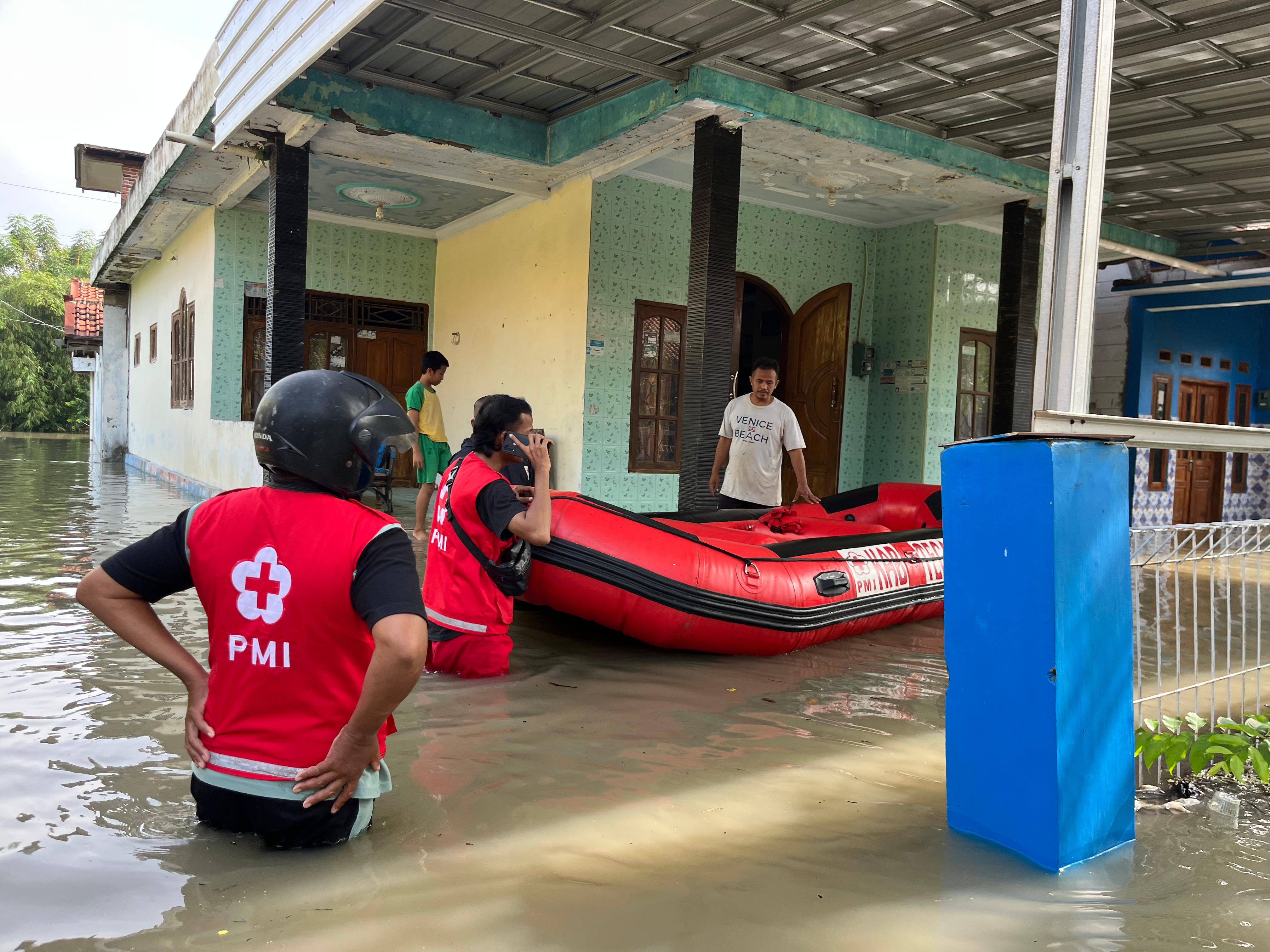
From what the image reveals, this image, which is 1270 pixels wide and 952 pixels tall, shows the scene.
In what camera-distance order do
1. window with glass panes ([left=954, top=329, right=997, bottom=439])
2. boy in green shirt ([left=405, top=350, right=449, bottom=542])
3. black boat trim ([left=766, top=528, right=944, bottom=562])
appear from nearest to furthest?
black boat trim ([left=766, top=528, right=944, bottom=562])
boy in green shirt ([left=405, top=350, right=449, bottom=542])
window with glass panes ([left=954, top=329, right=997, bottom=439])

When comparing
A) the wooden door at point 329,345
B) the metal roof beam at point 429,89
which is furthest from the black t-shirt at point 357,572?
the wooden door at point 329,345

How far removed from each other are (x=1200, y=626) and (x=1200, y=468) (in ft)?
29.5

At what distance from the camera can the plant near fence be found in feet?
8.56

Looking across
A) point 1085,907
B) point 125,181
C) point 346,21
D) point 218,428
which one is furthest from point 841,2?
point 125,181

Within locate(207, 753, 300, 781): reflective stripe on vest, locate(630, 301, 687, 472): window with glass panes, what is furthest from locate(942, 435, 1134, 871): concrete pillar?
locate(630, 301, 687, 472): window with glass panes

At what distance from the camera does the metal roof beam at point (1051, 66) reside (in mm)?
5168

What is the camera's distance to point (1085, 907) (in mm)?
2076

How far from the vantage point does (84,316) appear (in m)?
23.8

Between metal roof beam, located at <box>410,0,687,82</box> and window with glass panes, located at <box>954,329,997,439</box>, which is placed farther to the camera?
window with glass panes, located at <box>954,329,997,439</box>

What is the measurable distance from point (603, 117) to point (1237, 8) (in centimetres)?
405

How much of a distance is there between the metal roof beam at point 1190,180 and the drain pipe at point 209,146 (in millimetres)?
7671

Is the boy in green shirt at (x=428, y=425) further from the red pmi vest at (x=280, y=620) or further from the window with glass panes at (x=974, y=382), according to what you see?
the window with glass panes at (x=974, y=382)

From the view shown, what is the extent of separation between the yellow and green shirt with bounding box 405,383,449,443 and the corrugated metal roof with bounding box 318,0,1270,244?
228 cm

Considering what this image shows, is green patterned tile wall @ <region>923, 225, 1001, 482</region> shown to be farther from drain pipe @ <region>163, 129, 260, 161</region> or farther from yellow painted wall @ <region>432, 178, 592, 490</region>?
drain pipe @ <region>163, 129, 260, 161</region>
